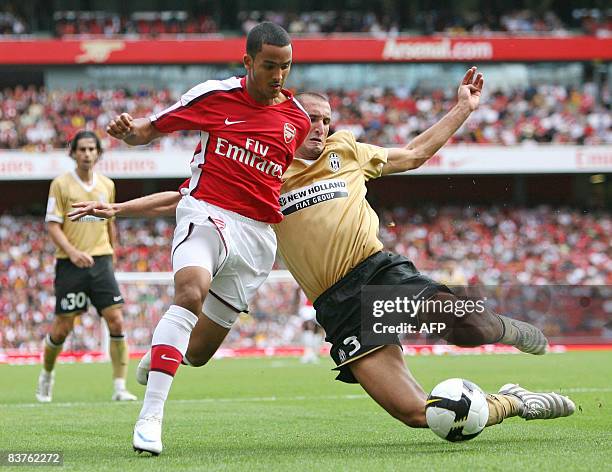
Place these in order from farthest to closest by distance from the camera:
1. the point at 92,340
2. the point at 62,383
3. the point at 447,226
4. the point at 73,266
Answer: the point at 447,226, the point at 92,340, the point at 62,383, the point at 73,266

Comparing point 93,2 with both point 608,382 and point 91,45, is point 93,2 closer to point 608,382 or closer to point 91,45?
point 91,45

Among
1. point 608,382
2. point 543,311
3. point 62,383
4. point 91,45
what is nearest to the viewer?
point 608,382

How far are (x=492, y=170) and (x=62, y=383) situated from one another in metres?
21.8

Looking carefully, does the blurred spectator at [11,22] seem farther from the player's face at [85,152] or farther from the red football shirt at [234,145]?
the red football shirt at [234,145]

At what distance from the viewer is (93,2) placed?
122 feet

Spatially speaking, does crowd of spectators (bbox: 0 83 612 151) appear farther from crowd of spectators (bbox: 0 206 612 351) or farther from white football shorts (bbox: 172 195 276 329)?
white football shorts (bbox: 172 195 276 329)

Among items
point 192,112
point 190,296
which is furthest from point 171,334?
point 192,112

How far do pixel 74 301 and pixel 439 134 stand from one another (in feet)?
17.4

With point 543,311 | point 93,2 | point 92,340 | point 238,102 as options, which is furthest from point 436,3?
point 238,102

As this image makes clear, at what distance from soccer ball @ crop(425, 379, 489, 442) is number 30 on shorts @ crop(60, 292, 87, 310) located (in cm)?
572

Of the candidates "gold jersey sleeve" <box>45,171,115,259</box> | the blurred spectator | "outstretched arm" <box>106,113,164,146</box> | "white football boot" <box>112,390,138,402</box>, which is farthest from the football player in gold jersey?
the blurred spectator

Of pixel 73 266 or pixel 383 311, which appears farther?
pixel 73 266

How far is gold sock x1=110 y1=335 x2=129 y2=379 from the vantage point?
1027cm

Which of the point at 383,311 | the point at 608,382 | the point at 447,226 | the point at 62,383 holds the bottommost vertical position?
the point at 447,226
